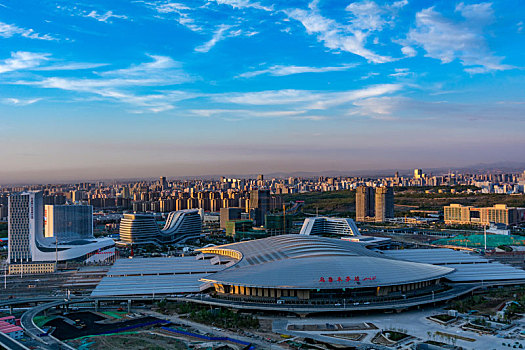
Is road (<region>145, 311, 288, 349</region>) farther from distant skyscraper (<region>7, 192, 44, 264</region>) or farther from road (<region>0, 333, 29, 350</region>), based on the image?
distant skyscraper (<region>7, 192, 44, 264</region>)

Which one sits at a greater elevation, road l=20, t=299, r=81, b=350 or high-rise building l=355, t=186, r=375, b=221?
high-rise building l=355, t=186, r=375, b=221

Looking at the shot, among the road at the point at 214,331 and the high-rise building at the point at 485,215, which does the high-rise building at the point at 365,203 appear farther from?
the road at the point at 214,331

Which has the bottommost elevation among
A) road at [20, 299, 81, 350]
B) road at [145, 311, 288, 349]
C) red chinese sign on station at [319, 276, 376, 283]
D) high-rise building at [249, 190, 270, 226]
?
road at [145, 311, 288, 349]

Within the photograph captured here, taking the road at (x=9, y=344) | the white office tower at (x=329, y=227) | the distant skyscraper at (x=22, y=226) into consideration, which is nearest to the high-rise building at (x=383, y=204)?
the white office tower at (x=329, y=227)

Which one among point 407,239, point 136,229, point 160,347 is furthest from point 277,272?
point 407,239

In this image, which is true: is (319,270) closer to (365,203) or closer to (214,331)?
(214,331)

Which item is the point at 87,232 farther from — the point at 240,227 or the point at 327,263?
the point at 327,263

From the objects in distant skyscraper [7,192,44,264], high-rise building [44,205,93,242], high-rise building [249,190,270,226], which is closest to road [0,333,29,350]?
distant skyscraper [7,192,44,264]
